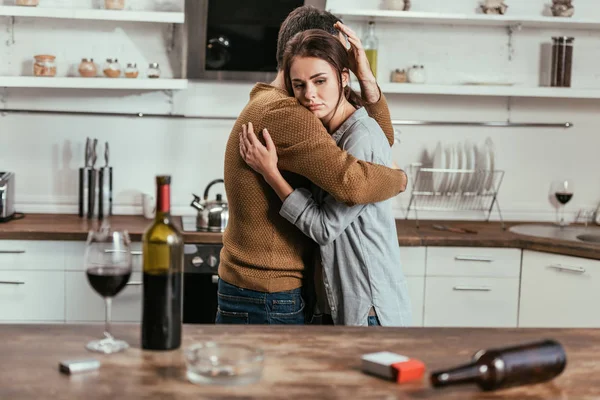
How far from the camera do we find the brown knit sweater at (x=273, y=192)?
6.92 feet

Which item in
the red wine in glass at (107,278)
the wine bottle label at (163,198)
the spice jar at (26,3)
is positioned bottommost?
the red wine in glass at (107,278)

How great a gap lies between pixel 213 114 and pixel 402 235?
1.18m

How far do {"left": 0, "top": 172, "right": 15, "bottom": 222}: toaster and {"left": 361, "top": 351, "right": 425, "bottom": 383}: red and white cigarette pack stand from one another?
2.75 meters

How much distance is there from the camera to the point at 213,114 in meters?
4.35

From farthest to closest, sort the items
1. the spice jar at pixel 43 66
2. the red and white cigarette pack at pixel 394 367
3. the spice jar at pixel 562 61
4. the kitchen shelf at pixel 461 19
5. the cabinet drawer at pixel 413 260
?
the spice jar at pixel 562 61
the kitchen shelf at pixel 461 19
the spice jar at pixel 43 66
the cabinet drawer at pixel 413 260
the red and white cigarette pack at pixel 394 367

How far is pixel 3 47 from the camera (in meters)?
4.17

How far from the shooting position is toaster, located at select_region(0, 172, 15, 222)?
3.88m

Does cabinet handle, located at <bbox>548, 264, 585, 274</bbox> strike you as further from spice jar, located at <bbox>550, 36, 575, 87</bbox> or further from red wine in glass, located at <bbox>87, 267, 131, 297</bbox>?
red wine in glass, located at <bbox>87, 267, 131, 297</bbox>

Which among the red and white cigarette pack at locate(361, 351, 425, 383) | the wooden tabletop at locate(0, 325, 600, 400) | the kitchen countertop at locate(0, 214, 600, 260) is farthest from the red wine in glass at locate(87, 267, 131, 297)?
the kitchen countertop at locate(0, 214, 600, 260)

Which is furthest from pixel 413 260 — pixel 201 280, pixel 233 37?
pixel 233 37

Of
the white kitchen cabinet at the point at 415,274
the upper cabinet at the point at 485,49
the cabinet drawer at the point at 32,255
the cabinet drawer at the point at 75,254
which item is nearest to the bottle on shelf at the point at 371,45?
the upper cabinet at the point at 485,49

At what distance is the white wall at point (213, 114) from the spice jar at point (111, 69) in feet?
0.71

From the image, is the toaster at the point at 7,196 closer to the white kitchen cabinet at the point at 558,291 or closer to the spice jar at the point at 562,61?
the white kitchen cabinet at the point at 558,291

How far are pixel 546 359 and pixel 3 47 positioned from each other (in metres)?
3.44
